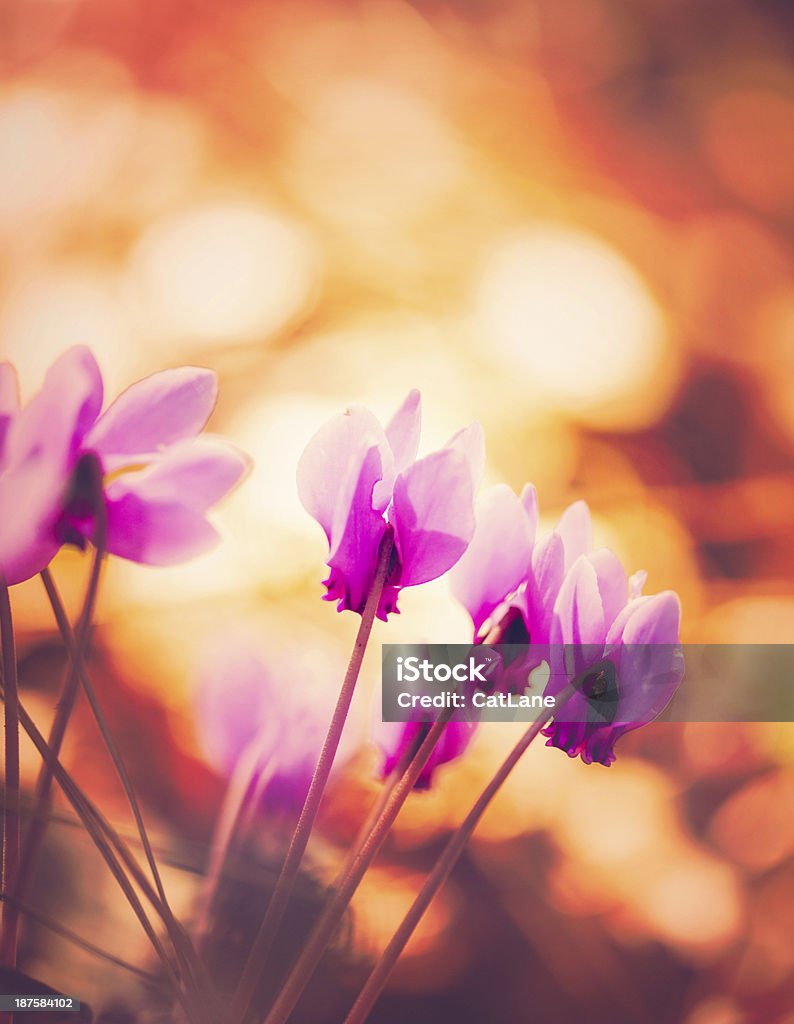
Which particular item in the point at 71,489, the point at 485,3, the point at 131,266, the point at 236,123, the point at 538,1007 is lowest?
the point at 538,1007

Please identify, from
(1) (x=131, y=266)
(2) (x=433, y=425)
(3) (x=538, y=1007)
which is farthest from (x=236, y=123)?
(3) (x=538, y=1007)

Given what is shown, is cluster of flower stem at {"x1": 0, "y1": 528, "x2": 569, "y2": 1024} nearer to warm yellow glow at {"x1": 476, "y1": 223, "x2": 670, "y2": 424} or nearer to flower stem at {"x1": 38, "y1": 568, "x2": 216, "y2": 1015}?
flower stem at {"x1": 38, "y1": 568, "x2": 216, "y2": 1015}

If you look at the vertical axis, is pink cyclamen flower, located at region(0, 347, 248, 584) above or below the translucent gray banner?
above

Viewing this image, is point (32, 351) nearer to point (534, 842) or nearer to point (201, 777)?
point (201, 777)

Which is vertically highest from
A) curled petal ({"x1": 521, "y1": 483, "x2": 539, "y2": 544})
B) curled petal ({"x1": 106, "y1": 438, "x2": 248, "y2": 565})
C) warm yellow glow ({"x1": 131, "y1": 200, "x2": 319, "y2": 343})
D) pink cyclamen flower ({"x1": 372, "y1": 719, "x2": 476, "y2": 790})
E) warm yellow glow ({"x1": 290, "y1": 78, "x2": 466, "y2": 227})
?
warm yellow glow ({"x1": 290, "y1": 78, "x2": 466, "y2": 227})

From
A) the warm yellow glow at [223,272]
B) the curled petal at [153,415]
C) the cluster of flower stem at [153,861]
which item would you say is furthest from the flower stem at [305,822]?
the warm yellow glow at [223,272]

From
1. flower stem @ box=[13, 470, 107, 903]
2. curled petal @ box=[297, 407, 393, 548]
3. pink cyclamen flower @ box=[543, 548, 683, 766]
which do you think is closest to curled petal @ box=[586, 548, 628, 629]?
pink cyclamen flower @ box=[543, 548, 683, 766]

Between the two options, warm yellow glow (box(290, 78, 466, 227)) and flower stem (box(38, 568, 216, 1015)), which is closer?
flower stem (box(38, 568, 216, 1015))
